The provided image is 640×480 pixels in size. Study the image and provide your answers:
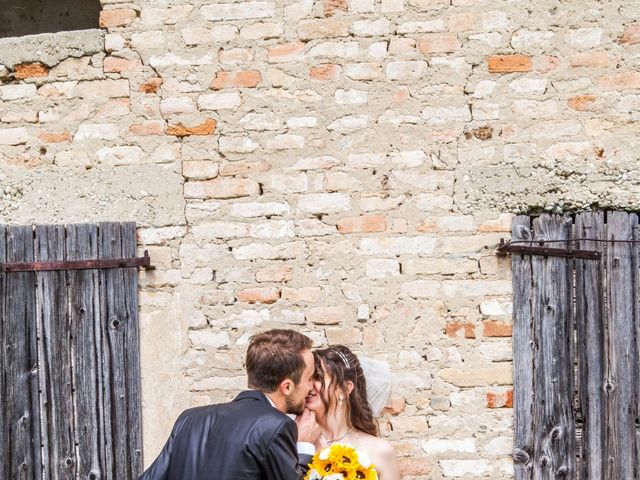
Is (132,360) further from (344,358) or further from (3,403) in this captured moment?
(344,358)

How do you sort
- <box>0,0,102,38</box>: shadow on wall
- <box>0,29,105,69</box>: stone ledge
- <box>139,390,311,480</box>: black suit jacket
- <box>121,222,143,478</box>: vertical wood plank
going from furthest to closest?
<box>0,0,102,38</box>: shadow on wall
<box>0,29,105,69</box>: stone ledge
<box>121,222,143,478</box>: vertical wood plank
<box>139,390,311,480</box>: black suit jacket

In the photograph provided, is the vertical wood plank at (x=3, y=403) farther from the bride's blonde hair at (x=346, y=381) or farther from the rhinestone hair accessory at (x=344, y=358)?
the rhinestone hair accessory at (x=344, y=358)

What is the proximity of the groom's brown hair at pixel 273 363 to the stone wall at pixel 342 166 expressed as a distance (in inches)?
23.2

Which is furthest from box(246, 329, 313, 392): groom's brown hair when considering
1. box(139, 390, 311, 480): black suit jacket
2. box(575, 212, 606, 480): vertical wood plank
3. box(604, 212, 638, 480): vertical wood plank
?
box(604, 212, 638, 480): vertical wood plank

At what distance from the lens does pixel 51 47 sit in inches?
161

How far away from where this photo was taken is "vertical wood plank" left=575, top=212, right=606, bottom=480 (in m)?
3.77

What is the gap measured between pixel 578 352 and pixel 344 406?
1.22 m

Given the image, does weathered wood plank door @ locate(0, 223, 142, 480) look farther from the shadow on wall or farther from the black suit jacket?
the shadow on wall

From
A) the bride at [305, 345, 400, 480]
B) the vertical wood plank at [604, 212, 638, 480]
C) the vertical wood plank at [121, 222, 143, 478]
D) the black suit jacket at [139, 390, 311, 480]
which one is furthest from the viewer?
the vertical wood plank at [121, 222, 143, 478]

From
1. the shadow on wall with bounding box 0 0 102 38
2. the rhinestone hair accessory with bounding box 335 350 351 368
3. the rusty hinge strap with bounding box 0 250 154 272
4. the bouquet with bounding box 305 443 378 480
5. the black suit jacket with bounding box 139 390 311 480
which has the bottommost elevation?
the bouquet with bounding box 305 443 378 480

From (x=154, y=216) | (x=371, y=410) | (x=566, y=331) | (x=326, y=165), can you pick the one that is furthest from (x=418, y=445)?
Answer: (x=154, y=216)

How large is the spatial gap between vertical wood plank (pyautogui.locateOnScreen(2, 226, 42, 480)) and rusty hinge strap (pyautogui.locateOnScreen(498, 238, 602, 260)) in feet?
8.17

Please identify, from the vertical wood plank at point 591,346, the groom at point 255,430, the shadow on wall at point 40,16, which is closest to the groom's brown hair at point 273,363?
the groom at point 255,430

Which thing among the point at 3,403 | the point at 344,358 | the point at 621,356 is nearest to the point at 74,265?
the point at 3,403
